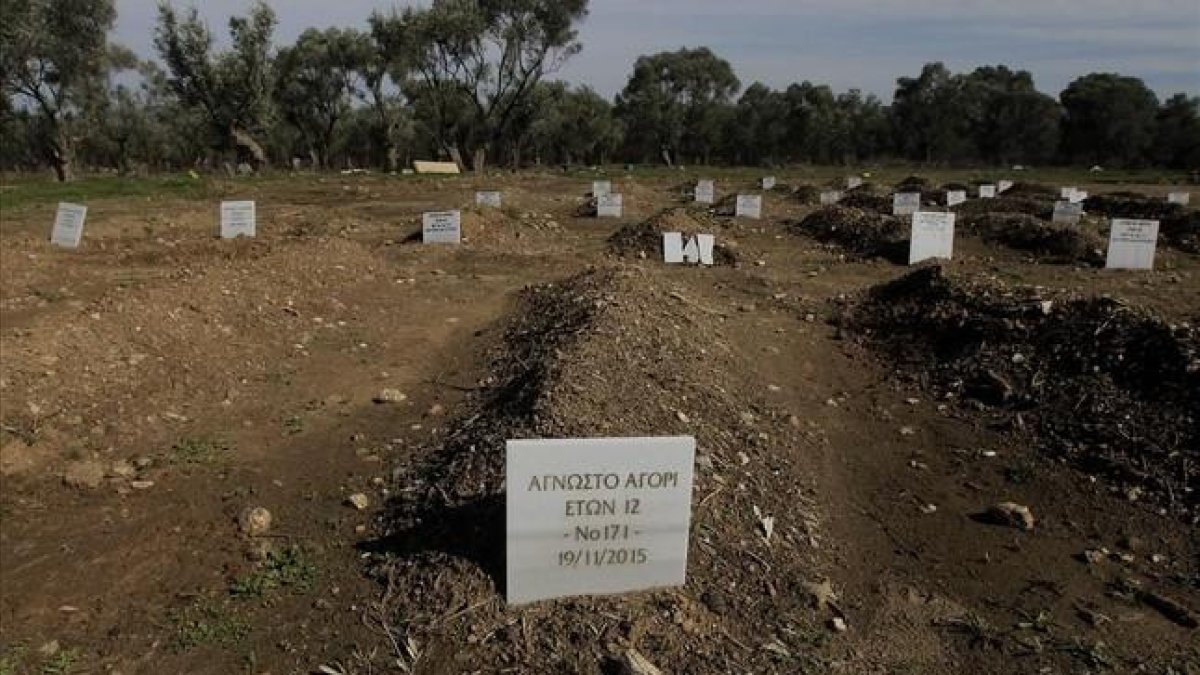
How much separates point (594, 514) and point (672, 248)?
402 inches

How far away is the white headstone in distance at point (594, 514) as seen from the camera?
146 inches

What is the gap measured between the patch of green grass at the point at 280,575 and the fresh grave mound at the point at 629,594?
40 cm

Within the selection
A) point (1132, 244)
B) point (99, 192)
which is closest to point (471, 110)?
point (99, 192)

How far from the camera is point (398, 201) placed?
918 inches

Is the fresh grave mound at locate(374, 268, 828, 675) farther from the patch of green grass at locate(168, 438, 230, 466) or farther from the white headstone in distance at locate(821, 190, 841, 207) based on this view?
the white headstone in distance at locate(821, 190, 841, 207)

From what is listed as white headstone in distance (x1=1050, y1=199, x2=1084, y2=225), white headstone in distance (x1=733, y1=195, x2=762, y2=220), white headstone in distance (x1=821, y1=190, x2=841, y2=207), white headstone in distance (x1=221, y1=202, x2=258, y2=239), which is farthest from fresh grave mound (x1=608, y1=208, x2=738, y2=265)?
white headstone in distance (x1=821, y1=190, x2=841, y2=207)

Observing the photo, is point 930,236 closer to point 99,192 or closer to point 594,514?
point 594,514

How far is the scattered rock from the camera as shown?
16.5 ft

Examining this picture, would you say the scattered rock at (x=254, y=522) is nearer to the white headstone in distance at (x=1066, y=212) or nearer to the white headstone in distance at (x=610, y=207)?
the white headstone in distance at (x=610, y=207)

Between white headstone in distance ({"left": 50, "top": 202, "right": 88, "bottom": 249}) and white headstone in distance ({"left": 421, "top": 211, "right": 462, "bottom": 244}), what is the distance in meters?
5.39

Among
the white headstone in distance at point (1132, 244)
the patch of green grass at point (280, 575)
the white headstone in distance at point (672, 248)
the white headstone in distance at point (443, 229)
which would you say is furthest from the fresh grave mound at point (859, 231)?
the patch of green grass at point (280, 575)

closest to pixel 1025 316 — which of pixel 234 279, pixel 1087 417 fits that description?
pixel 1087 417

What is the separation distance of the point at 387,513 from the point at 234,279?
6.12 meters

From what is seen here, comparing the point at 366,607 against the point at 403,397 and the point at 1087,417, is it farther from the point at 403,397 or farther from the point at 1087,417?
the point at 1087,417
